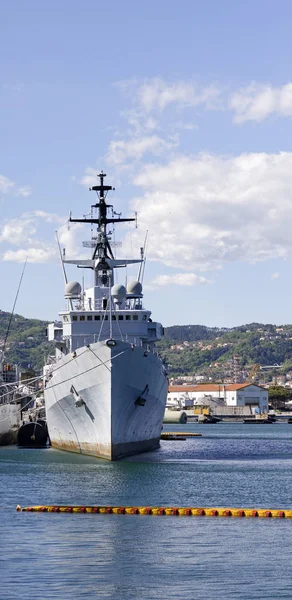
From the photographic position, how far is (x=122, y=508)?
36.8 meters

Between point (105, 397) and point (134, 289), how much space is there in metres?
14.4

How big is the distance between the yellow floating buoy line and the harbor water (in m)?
0.66

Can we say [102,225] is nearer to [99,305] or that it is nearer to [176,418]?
[99,305]

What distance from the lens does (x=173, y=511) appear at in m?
36.5

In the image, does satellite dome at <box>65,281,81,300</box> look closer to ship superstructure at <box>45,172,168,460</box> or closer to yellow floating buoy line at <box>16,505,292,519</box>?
ship superstructure at <box>45,172,168,460</box>

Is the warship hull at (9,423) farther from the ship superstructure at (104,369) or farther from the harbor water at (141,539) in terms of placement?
the harbor water at (141,539)

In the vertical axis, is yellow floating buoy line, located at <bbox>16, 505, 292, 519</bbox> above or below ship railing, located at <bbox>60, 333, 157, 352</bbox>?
below

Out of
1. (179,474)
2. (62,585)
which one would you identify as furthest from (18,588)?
(179,474)

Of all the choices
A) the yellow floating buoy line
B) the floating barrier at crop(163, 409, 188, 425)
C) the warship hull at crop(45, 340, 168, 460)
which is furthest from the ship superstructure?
the floating barrier at crop(163, 409, 188, 425)

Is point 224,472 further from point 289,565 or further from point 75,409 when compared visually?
point 289,565

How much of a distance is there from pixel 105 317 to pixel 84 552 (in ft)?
117

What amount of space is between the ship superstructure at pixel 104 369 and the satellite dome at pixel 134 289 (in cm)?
6

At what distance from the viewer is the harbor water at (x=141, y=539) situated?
25172 millimetres

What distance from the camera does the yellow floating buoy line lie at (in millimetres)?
36062
